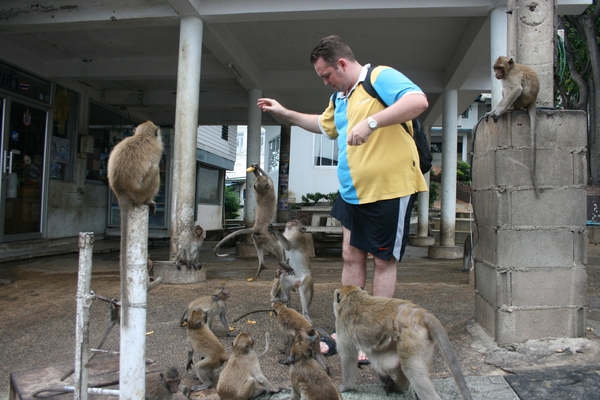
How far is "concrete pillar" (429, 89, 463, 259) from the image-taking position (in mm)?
10555

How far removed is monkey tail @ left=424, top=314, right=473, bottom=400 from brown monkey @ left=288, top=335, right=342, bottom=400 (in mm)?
609

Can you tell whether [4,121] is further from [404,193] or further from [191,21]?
[404,193]

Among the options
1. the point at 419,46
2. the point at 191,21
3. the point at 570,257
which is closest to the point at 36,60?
the point at 191,21

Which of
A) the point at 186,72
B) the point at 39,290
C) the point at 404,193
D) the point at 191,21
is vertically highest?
the point at 191,21

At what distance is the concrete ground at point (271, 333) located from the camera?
2766 mm

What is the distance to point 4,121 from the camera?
868cm

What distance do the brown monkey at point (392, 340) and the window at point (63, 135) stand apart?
9.61 metres

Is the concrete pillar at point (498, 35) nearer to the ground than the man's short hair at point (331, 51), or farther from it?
farther from it

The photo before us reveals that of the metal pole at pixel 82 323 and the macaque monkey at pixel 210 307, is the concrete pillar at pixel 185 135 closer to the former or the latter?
the macaque monkey at pixel 210 307

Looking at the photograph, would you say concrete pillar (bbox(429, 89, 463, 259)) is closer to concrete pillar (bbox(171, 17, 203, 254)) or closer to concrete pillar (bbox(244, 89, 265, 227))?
concrete pillar (bbox(244, 89, 265, 227))

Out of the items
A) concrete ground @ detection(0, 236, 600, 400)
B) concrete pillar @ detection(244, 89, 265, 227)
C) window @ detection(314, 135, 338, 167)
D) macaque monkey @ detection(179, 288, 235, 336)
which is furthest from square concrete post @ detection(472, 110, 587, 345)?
window @ detection(314, 135, 338, 167)

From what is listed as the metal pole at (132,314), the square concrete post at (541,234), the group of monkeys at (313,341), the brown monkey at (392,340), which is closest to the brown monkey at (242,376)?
the group of monkeys at (313,341)

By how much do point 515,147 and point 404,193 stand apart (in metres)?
1.08

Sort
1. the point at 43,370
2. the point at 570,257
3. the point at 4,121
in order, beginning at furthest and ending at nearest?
the point at 4,121
the point at 570,257
the point at 43,370
